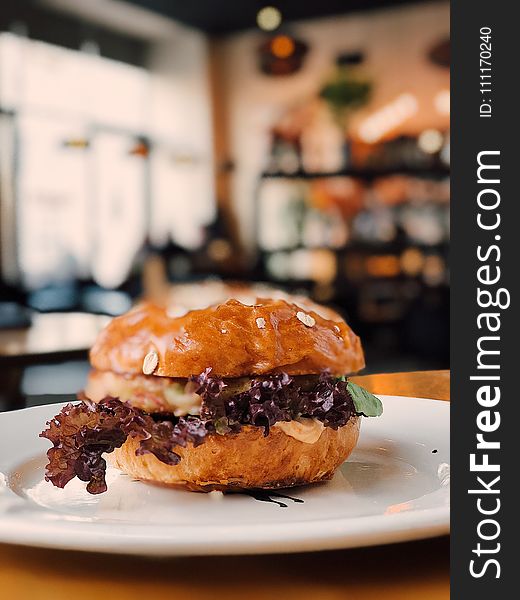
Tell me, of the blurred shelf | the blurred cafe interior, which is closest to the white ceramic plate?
the blurred cafe interior

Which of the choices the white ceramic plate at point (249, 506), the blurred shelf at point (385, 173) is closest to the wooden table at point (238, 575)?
the white ceramic plate at point (249, 506)

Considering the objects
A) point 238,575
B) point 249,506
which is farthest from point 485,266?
point 249,506

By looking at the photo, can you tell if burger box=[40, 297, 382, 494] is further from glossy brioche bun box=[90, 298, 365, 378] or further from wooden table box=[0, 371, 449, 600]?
wooden table box=[0, 371, 449, 600]

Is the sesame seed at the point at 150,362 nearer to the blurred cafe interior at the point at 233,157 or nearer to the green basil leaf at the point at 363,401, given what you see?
the green basil leaf at the point at 363,401

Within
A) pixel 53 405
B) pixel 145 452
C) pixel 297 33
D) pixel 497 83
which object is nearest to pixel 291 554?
pixel 145 452

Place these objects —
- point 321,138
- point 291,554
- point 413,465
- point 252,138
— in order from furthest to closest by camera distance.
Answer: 1. point 252,138
2. point 321,138
3. point 413,465
4. point 291,554

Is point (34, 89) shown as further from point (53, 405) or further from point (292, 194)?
point (53, 405)

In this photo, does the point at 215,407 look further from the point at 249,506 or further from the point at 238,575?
the point at 238,575
